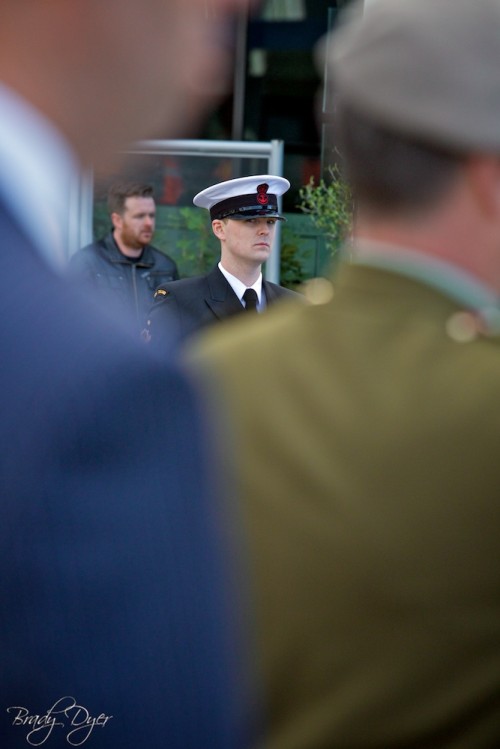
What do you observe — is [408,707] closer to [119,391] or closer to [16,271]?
[119,391]

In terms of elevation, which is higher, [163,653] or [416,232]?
[416,232]

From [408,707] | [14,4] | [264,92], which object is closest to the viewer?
[14,4]

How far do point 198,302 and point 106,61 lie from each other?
437 centimetres

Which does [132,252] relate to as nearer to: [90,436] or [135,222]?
[135,222]

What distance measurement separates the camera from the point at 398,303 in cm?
112

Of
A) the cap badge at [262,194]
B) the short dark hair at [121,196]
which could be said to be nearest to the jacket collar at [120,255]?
the short dark hair at [121,196]

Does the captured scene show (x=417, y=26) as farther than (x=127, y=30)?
Yes

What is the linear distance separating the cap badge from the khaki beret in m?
4.72

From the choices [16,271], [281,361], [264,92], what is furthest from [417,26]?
[264,92]

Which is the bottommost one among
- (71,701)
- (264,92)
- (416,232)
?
(264,92)

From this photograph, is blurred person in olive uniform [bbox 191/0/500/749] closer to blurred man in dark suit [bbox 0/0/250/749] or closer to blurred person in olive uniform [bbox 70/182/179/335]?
blurred man in dark suit [bbox 0/0/250/749]

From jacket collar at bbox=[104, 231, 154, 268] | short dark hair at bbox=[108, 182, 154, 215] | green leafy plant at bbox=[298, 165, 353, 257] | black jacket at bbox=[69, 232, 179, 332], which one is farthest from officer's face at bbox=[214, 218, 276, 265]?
green leafy plant at bbox=[298, 165, 353, 257]

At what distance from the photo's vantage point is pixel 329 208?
30.8 feet

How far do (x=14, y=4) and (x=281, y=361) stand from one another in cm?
42
